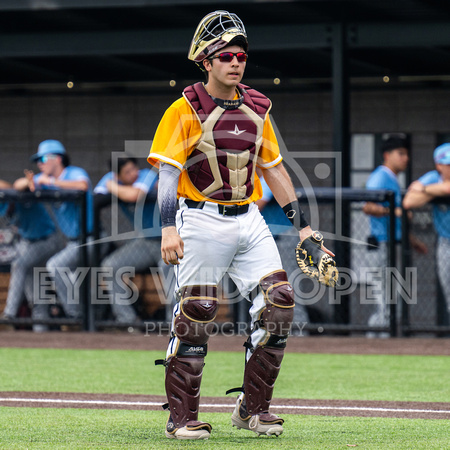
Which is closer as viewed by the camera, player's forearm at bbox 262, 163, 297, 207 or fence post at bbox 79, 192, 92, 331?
player's forearm at bbox 262, 163, 297, 207

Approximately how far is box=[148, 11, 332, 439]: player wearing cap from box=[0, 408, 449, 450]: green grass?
0.15 m

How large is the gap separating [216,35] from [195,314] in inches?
53.5

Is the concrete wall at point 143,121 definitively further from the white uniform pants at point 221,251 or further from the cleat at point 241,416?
the cleat at point 241,416

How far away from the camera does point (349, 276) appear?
381 inches

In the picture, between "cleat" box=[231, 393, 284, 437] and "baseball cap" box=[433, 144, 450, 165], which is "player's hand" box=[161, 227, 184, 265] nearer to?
"cleat" box=[231, 393, 284, 437]

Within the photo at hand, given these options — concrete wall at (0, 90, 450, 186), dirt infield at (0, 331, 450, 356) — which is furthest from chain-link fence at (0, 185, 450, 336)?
A: concrete wall at (0, 90, 450, 186)

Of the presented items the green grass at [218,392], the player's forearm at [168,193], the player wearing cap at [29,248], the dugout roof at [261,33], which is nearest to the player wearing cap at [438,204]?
the green grass at [218,392]

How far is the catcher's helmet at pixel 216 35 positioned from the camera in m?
4.69

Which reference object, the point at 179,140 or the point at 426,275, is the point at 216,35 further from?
the point at 426,275

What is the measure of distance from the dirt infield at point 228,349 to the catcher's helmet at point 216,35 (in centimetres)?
219

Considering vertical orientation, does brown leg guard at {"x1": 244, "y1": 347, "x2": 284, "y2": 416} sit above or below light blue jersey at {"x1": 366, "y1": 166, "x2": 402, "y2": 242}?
below

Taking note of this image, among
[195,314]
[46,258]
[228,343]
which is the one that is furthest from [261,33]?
[195,314]

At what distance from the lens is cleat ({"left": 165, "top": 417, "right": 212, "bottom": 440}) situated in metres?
4.54

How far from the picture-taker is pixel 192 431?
14.9 feet
